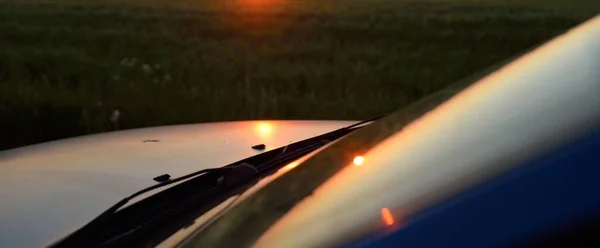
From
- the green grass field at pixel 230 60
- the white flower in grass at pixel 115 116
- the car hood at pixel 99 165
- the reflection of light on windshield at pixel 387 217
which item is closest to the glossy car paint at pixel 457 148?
the reflection of light on windshield at pixel 387 217

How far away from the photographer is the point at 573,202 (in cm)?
99

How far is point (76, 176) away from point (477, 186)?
1.45 metres

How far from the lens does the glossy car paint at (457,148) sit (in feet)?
3.73

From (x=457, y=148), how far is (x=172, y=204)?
836 millimetres

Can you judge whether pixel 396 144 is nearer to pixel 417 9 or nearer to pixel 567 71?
pixel 567 71

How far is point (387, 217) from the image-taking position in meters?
1.15

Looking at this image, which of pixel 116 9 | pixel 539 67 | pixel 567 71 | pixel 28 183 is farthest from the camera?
pixel 116 9

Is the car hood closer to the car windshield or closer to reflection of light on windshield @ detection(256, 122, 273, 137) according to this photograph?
reflection of light on windshield @ detection(256, 122, 273, 137)

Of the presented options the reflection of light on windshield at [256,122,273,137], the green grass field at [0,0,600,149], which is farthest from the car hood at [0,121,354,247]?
the green grass field at [0,0,600,149]

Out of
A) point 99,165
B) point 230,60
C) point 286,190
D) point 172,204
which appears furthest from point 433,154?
point 230,60

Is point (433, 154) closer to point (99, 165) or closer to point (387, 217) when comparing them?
point (387, 217)

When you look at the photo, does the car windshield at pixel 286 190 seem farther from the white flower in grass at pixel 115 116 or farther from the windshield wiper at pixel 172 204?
the white flower in grass at pixel 115 116

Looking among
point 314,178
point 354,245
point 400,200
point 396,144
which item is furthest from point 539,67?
point 354,245

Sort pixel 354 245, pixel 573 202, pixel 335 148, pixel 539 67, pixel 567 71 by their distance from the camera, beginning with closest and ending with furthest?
pixel 573 202, pixel 354 245, pixel 567 71, pixel 539 67, pixel 335 148
